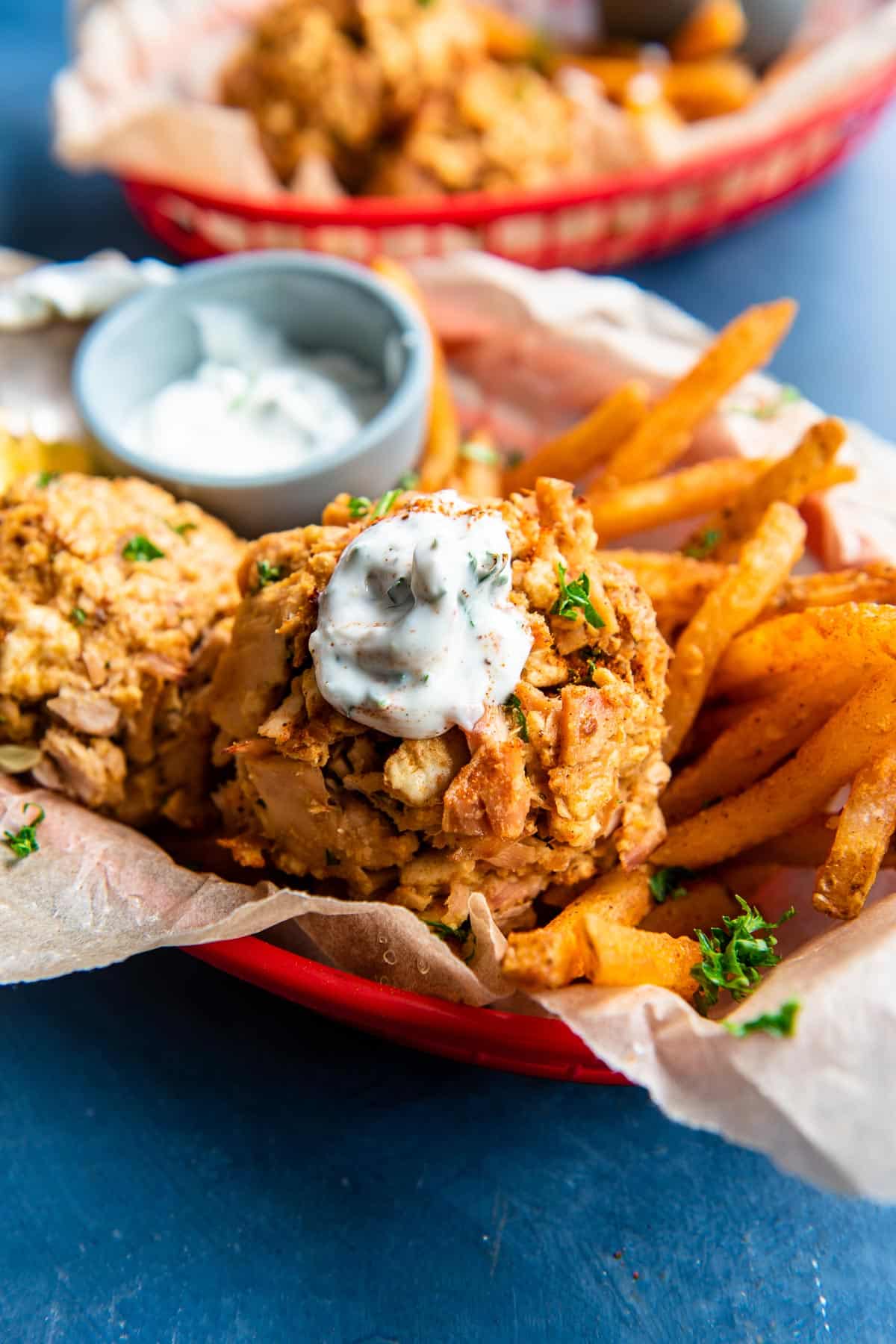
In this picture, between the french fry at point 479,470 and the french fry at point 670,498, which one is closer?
the french fry at point 670,498

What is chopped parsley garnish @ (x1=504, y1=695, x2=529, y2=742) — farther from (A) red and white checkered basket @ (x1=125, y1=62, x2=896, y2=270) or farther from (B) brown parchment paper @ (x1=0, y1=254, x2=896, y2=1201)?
(A) red and white checkered basket @ (x1=125, y1=62, x2=896, y2=270)

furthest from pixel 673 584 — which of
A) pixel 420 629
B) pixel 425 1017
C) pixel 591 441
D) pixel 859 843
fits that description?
pixel 425 1017

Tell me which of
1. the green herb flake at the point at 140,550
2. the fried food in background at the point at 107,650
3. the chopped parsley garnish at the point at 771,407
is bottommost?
the fried food in background at the point at 107,650

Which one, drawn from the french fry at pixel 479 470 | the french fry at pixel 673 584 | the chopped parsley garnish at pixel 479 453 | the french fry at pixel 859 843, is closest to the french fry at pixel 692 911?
the french fry at pixel 859 843

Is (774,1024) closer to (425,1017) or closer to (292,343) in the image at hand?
(425,1017)

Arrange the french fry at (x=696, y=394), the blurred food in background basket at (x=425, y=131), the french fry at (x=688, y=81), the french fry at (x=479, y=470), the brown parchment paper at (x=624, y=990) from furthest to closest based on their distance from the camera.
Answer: the french fry at (x=688, y=81), the blurred food in background basket at (x=425, y=131), the french fry at (x=479, y=470), the french fry at (x=696, y=394), the brown parchment paper at (x=624, y=990)

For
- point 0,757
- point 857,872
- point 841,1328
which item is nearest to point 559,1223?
point 841,1328

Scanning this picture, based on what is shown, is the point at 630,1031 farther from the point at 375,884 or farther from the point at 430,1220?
the point at 430,1220

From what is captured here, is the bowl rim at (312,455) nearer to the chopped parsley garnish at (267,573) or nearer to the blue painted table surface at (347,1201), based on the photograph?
the chopped parsley garnish at (267,573)
